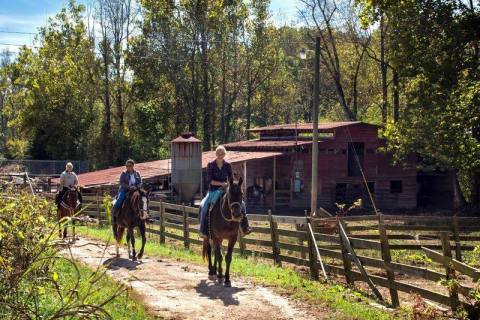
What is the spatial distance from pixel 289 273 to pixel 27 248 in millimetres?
8212

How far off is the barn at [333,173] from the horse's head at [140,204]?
24.7 metres

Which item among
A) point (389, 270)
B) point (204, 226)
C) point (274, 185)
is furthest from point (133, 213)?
point (274, 185)

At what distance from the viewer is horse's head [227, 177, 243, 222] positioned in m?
11.0

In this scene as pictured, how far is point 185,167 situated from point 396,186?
16754 mm

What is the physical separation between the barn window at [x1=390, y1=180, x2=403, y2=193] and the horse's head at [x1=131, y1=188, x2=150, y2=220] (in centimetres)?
3056

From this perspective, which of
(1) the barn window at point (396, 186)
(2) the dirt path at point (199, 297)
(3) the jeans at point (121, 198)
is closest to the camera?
(2) the dirt path at point (199, 297)

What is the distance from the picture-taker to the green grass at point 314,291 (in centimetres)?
923

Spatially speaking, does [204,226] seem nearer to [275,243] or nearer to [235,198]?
[235,198]

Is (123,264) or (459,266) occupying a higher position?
(459,266)

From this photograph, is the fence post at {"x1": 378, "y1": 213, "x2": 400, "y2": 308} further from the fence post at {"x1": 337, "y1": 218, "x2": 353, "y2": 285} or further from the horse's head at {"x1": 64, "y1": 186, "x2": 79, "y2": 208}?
the horse's head at {"x1": 64, "y1": 186, "x2": 79, "y2": 208}

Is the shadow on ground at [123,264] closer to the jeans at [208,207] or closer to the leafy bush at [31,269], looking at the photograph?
the jeans at [208,207]

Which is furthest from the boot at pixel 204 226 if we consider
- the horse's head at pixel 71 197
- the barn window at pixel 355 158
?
the barn window at pixel 355 158

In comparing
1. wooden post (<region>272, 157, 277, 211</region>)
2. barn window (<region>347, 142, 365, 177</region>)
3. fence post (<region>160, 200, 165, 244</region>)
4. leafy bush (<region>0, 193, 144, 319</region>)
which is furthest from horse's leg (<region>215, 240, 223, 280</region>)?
barn window (<region>347, 142, 365, 177</region>)

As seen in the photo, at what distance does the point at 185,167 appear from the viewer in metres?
33.5
